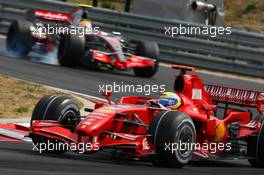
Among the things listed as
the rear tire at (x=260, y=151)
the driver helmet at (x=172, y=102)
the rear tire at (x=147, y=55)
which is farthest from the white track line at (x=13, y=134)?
the rear tire at (x=147, y=55)

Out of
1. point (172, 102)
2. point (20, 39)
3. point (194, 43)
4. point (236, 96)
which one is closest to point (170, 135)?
point (172, 102)

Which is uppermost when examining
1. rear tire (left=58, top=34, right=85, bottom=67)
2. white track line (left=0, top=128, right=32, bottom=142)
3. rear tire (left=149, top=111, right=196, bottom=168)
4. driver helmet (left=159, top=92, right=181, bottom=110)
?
rear tire (left=58, top=34, right=85, bottom=67)

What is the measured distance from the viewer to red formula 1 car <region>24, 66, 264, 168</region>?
9.93 m

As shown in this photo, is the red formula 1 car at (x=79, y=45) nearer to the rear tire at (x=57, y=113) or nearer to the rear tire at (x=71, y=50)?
the rear tire at (x=71, y=50)

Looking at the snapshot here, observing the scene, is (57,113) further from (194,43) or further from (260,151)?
(194,43)

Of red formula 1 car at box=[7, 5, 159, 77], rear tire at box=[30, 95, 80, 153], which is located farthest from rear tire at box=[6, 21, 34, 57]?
rear tire at box=[30, 95, 80, 153]

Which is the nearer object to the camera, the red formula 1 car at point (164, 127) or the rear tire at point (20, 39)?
the red formula 1 car at point (164, 127)

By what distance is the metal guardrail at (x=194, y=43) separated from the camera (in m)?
23.4

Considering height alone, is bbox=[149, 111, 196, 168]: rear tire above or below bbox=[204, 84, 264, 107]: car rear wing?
below

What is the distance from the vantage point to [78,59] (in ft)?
68.7

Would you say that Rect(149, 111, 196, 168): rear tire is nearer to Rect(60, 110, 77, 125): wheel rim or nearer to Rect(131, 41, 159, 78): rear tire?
Rect(60, 110, 77, 125): wheel rim

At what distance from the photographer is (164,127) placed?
32.5 feet

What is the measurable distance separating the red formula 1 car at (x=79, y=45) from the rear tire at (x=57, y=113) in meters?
9.71

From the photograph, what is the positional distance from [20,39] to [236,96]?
10.8 m
